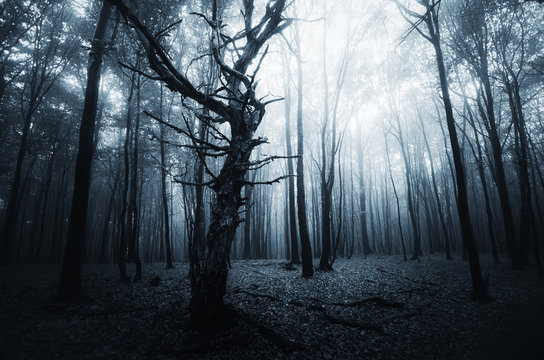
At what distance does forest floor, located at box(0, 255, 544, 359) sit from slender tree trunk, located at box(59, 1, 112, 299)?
478 millimetres

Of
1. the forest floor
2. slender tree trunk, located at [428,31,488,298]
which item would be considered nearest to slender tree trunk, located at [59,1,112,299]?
the forest floor

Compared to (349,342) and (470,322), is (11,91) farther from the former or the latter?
(470,322)

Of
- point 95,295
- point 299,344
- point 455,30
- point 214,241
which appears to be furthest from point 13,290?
point 455,30

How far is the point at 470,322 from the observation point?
4.47 metres

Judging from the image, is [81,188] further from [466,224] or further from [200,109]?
[466,224]

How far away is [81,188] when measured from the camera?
18.0ft

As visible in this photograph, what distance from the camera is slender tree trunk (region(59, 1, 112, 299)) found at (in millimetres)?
5152

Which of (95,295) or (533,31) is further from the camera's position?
(533,31)

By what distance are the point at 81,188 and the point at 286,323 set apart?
18.8 feet

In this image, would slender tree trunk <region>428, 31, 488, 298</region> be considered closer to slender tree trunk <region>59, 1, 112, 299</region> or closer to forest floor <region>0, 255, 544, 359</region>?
forest floor <region>0, 255, 544, 359</region>

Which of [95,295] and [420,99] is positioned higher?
[420,99]

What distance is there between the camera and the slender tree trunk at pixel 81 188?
16.9ft

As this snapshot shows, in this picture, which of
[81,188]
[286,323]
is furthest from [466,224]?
[81,188]

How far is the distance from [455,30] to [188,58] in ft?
43.6
